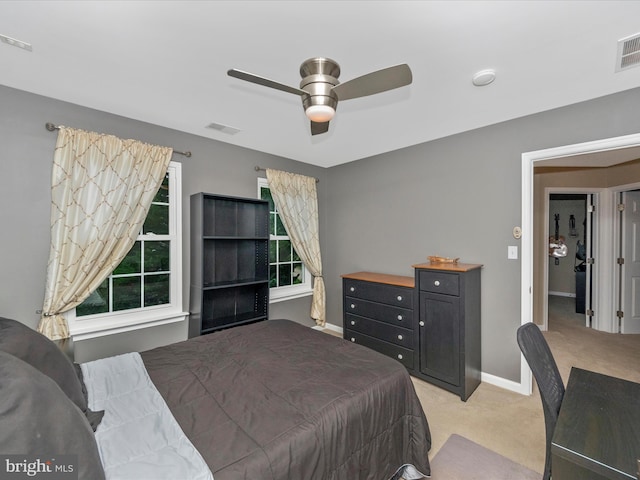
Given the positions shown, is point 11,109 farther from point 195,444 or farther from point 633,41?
point 633,41

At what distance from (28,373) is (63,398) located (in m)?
0.14

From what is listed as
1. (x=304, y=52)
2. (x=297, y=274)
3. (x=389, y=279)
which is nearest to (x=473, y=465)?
(x=389, y=279)

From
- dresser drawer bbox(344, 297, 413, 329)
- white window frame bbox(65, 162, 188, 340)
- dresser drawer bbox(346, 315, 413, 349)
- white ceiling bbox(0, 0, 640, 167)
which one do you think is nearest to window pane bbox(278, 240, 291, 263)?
dresser drawer bbox(344, 297, 413, 329)

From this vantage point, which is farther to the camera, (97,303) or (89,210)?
(97,303)

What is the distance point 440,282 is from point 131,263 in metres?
2.94

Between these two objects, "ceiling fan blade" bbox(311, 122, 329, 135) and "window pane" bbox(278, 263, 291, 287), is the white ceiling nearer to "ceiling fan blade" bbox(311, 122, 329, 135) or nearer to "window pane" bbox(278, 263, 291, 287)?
"ceiling fan blade" bbox(311, 122, 329, 135)

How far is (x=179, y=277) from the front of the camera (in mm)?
2990

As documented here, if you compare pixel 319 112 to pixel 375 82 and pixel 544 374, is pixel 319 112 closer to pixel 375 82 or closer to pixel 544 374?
pixel 375 82

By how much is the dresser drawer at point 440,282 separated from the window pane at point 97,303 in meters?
2.95

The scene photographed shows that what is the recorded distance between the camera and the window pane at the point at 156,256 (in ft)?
9.34

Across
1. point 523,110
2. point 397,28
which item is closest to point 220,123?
point 397,28

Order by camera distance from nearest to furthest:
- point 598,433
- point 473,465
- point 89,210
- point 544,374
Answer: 1. point 598,433
2. point 544,374
3. point 473,465
4. point 89,210

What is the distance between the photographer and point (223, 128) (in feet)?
9.50

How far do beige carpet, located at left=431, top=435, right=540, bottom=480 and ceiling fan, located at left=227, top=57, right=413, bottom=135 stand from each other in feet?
7.39
